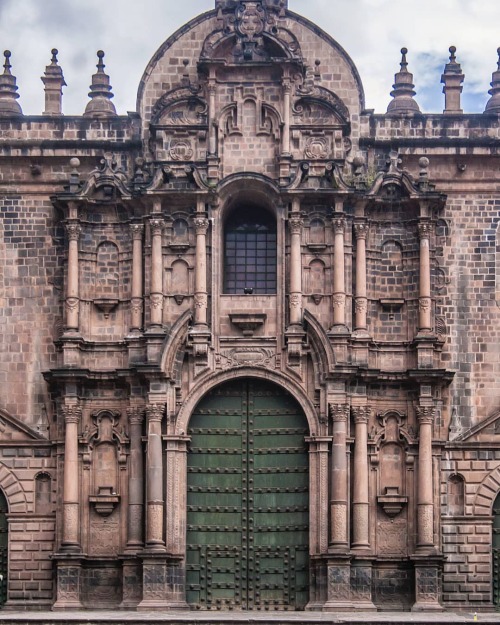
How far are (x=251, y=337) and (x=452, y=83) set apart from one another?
8448 mm

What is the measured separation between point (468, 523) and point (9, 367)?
38.9 ft

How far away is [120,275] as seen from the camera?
42.2 metres

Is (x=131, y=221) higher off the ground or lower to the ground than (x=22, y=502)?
higher

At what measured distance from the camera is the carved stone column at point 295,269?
41250 millimetres

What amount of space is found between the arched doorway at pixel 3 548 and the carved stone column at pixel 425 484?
9.96 metres

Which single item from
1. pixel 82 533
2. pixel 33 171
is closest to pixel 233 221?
pixel 33 171

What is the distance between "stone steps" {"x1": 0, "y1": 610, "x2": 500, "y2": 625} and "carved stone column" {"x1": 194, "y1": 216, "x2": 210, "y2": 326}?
729cm

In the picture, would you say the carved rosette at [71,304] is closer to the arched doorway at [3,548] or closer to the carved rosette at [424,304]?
the arched doorway at [3,548]

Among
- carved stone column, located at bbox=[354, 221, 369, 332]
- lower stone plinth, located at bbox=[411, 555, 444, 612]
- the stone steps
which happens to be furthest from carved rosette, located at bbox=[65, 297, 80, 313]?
lower stone plinth, located at bbox=[411, 555, 444, 612]

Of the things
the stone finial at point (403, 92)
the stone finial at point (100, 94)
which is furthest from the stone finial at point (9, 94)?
the stone finial at point (403, 92)

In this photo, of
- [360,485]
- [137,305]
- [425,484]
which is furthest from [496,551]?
[137,305]

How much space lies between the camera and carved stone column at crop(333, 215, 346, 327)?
41.2 metres

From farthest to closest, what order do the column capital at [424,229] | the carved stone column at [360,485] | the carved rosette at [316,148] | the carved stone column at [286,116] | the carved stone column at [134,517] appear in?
the carved rosette at [316,148]
the carved stone column at [286,116]
the column capital at [424,229]
the carved stone column at [360,485]
the carved stone column at [134,517]

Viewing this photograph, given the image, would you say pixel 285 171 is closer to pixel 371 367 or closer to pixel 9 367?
pixel 371 367
